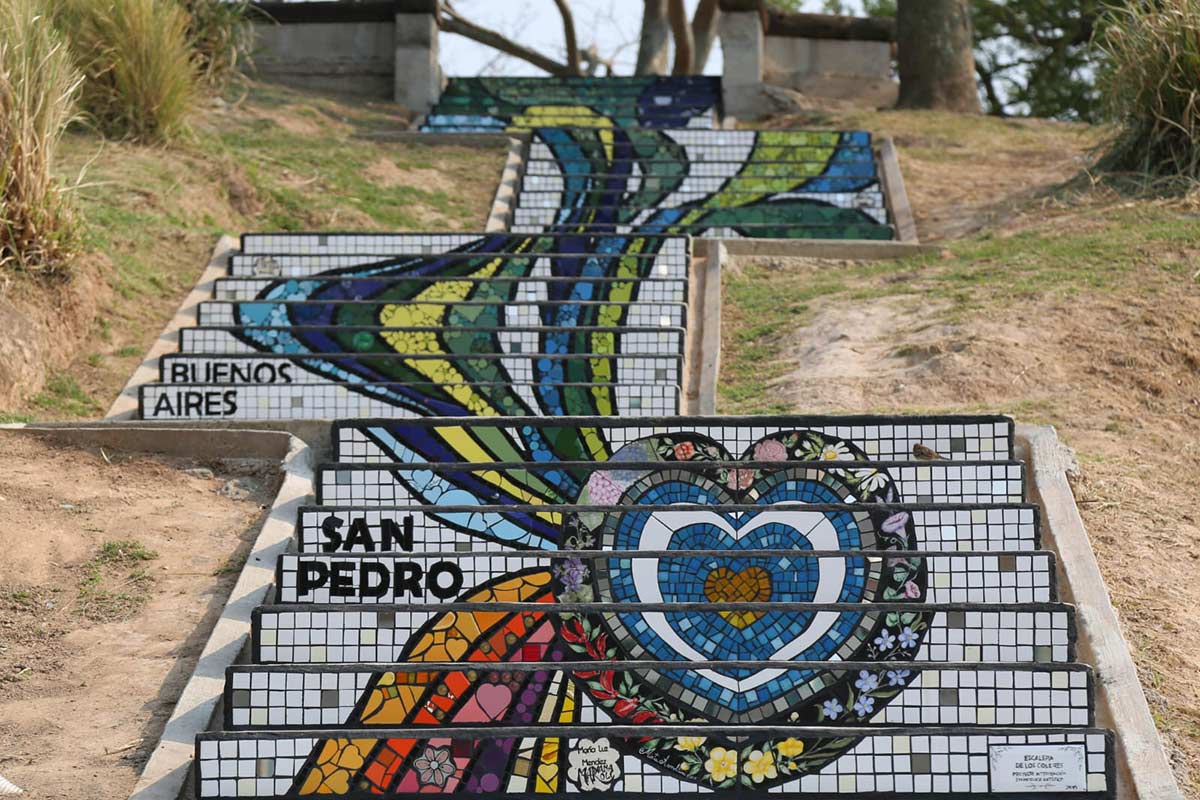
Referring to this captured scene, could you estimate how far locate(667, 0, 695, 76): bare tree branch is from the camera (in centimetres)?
2172

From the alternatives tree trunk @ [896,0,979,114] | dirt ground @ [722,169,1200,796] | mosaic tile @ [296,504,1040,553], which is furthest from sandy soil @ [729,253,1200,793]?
tree trunk @ [896,0,979,114]

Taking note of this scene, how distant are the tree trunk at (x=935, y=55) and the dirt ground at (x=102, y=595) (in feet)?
35.2

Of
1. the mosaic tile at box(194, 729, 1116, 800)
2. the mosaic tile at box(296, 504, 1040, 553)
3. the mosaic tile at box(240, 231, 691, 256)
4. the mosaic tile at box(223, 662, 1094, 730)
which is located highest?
the mosaic tile at box(240, 231, 691, 256)

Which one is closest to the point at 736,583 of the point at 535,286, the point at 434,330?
the point at 434,330

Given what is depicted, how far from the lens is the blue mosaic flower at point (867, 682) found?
256 inches

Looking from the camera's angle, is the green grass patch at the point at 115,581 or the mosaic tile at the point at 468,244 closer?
the green grass patch at the point at 115,581

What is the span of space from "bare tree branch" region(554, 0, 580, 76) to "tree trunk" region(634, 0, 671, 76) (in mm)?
2047

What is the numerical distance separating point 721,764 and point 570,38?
1906 centimetres

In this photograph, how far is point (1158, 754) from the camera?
6148 millimetres

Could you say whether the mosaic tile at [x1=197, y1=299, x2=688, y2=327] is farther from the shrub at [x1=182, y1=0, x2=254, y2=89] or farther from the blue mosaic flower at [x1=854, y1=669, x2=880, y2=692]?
the shrub at [x1=182, y1=0, x2=254, y2=89]

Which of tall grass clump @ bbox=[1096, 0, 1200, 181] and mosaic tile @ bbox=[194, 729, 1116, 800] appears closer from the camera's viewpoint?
mosaic tile @ bbox=[194, 729, 1116, 800]

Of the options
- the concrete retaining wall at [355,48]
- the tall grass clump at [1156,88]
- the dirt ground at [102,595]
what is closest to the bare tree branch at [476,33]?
the concrete retaining wall at [355,48]

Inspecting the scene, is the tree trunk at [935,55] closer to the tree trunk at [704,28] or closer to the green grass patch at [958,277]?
the green grass patch at [958,277]

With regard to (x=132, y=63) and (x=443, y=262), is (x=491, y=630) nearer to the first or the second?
(x=443, y=262)
